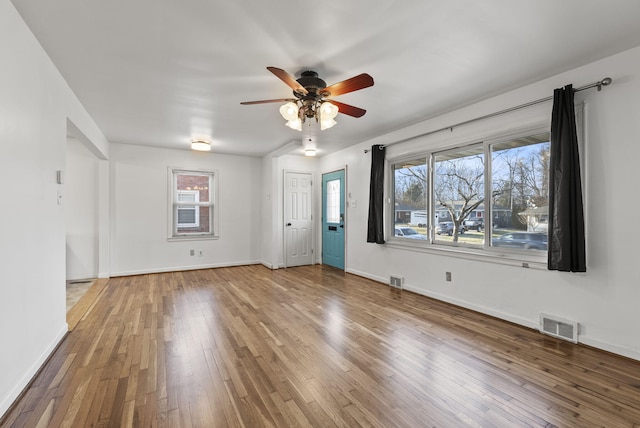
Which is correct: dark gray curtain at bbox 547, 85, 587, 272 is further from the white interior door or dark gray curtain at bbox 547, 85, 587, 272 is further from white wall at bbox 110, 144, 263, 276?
white wall at bbox 110, 144, 263, 276

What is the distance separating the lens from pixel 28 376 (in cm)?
203

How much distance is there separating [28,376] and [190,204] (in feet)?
14.4

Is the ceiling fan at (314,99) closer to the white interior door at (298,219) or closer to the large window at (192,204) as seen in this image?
the white interior door at (298,219)

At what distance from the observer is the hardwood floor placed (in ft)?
5.66

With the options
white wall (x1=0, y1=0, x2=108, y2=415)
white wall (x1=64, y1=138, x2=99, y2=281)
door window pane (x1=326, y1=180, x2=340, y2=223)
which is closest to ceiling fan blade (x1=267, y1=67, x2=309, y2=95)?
white wall (x1=0, y1=0, x2=108, y2=415)

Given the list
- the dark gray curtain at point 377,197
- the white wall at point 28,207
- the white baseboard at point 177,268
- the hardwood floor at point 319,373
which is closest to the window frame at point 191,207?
the white baseboard at point 177,268

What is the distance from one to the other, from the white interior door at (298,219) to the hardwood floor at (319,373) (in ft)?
9.31

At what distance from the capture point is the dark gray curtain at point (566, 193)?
8.48 ft

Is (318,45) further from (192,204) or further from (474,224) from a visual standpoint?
(192,204)

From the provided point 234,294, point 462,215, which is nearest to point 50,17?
point 234,294

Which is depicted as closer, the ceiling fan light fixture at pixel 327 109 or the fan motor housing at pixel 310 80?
the fan motor housing at pixel 310 80

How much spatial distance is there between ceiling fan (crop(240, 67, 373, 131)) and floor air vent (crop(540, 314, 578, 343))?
9.12 feet

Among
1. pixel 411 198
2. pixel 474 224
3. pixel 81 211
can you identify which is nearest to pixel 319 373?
pixel 474 224

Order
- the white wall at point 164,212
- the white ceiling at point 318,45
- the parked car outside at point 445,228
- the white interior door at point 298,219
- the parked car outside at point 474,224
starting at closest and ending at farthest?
the white ceiling at point 318,45 → the parked car outside at point 474,224 → the parked car outside at point 445,228 → the white wall at point 164,212 → the white interior door at point 298,219
